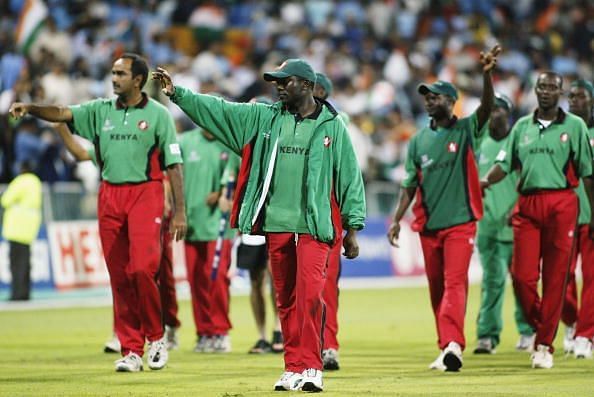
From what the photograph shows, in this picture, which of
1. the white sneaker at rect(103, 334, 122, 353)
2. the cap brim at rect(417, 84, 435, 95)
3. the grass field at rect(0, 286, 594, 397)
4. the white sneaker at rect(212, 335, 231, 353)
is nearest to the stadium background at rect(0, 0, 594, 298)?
the grass field at rect(0, 286, 594, 397)

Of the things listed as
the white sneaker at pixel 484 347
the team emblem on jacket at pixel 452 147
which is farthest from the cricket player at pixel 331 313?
the white sneaker at pixel 484 347

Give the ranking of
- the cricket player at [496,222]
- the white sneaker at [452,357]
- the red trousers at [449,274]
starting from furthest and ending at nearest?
the cricket player at [496,222], the red trousers at [449,274], the white sneaker at [452,357]

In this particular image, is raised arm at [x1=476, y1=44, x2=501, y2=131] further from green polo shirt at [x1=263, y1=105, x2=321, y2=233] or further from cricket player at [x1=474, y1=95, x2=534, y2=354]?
cricket player at [x1=474, y1=95, x2=534, y2=354]

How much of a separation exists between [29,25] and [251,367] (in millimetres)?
14215

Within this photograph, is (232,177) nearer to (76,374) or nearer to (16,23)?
(76,374)

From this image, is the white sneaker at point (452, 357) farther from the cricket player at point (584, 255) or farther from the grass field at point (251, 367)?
the cricket player at point (584, 255)

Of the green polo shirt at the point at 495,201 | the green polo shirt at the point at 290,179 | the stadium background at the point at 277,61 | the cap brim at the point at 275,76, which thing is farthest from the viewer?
the stadium background at the point at 277,61

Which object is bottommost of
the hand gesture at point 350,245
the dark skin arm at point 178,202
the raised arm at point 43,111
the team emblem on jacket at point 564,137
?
the hand gesture at point 350,245

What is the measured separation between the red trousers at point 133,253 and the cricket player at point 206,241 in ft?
8.65

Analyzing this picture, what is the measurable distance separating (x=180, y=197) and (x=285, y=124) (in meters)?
2.01

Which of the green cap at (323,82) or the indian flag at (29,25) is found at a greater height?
the indian flag at (29,25)

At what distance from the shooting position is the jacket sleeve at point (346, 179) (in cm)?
1084

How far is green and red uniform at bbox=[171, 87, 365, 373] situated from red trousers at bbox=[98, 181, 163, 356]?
1.76 metres

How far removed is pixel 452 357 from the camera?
12664 mm
